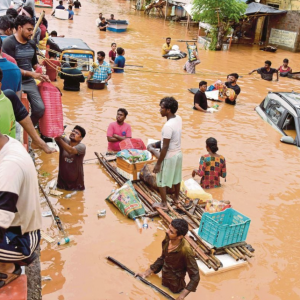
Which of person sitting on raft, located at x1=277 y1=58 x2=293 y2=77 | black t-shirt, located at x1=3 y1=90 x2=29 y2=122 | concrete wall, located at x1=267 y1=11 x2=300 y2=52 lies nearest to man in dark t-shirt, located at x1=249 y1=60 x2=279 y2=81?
person sitting on raft, located at x1=277 y1=58 x2=293 y2=77

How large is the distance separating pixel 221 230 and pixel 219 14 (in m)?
20.1

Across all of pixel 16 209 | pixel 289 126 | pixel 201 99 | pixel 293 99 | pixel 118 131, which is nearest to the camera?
pixel 16 209

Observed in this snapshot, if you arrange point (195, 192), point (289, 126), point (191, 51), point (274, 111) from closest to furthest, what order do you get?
point (195, 192) → point (289, 126) → point (274, 111) → point (191, 51)

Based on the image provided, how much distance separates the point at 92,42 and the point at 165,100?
18.7 m

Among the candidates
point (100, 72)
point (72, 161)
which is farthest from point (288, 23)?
point (72, 161)

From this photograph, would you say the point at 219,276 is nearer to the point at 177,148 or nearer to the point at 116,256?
the point at 116,256

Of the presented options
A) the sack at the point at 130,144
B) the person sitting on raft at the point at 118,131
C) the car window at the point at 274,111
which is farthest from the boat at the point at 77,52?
the sack at the point at 130,144

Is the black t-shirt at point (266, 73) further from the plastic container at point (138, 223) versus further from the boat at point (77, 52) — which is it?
the plastic container at point (138, 223)

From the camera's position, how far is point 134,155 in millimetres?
7629

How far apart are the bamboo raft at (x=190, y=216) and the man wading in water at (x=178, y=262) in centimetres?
76

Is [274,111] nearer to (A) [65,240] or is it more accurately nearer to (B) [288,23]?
(A) [65,240]

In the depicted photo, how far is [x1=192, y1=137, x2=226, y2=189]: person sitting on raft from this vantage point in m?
7.56

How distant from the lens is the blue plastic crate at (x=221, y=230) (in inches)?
218

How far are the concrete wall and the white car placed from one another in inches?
601
